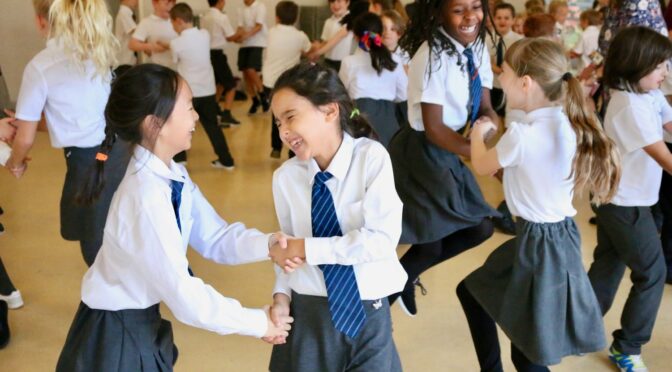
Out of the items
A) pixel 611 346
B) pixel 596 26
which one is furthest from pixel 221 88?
pixel 611 346

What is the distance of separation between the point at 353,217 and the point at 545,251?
644 mm

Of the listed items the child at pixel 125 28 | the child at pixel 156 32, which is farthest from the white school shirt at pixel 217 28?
the child at pixel 156 32

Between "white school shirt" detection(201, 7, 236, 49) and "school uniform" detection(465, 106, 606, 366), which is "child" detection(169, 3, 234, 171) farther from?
"school uniform" detection(465, 106, 606, 366)

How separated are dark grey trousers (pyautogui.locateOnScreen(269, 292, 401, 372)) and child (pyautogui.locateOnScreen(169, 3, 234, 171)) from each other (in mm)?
3707

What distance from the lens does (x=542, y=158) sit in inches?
79.9

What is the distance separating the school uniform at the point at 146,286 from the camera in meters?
1.61

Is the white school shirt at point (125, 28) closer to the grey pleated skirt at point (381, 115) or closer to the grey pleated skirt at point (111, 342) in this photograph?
the grey pleated skirt at point (381, 115)

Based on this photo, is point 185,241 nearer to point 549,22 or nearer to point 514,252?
point 514,252

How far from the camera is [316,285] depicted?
1.79 m

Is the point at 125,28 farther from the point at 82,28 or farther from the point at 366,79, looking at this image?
the point at 82,28

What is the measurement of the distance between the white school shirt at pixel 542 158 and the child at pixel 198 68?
361 cm

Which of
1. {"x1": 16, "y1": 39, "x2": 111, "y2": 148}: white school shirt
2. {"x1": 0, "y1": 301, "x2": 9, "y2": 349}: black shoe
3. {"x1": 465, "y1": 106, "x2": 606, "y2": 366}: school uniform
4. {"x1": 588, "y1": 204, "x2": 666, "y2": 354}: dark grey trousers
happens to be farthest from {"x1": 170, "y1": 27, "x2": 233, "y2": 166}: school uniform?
{"x1": 465, "y1": 106, "x2": 606, "y2": 366}: school uniform

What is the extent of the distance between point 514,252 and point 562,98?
48 cm

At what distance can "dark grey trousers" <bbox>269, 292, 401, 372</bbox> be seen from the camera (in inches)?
69.7
